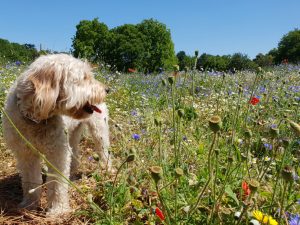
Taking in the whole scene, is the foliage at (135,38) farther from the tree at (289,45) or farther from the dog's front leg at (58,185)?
the dog's front leg at (58,185)

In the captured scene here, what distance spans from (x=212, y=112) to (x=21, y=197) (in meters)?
3.04

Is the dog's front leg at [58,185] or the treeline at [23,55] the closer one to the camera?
the dog's front leg at [58,185]

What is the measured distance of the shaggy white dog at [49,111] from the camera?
3.17 m

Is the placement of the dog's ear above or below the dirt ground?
above

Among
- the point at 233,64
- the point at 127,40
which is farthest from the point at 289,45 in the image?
the point at 127,40

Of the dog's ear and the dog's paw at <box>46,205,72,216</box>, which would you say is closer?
the dog's ear

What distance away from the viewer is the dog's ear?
308 centimetres

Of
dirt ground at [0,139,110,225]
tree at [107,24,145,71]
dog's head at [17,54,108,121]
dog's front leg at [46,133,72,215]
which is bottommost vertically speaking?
dirt ground at [0,139,110,225]

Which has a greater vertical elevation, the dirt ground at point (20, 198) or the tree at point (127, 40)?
the tree at point (127, 40)

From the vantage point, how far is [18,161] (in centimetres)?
344

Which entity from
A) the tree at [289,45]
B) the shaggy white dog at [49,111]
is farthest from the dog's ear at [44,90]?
the tree at [289,45]

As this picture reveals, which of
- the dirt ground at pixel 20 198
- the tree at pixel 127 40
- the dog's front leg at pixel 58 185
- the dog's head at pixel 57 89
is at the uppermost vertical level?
the tree at pixel 127 40

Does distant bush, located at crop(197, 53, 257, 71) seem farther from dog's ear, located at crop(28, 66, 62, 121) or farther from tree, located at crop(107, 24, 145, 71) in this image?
tree, located at crop(107, 24, 145, 71)

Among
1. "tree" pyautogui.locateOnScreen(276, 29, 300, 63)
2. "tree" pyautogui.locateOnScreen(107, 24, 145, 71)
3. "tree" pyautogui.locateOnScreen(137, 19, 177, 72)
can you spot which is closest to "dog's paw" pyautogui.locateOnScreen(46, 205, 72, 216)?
"tree" pyautogui.locateOnScreen(107, 24, 145, 71)
